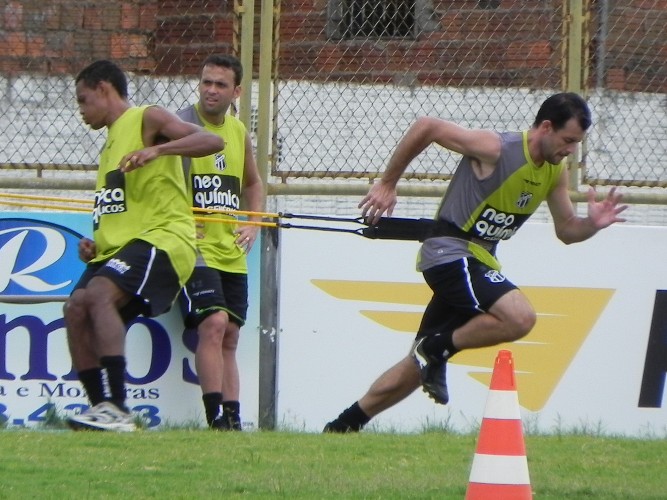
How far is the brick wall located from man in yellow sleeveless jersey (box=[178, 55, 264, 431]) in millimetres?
707

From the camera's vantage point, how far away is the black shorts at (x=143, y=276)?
7.68 meters

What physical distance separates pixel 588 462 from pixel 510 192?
154 centimetres

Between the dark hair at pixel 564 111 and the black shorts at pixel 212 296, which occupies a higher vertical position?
the dark hair at pixel 564 111

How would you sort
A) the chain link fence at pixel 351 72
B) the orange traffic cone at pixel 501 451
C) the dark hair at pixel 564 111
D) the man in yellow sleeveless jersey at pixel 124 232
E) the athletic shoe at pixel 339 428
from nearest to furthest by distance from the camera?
1. the orange traffic cone at pixel 501 451
2. the dark hair at pixel 564 111
3. the man in yellow sleeveless jersey at pixel 124 232
4. the athletic shoe at pixel 339 428
5. the chain link fence at pixel 351 72

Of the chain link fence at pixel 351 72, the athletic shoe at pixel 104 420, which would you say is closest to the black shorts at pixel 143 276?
the athletic shoe at pixel 104 420

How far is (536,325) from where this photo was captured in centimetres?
891

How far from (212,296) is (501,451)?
3.35m

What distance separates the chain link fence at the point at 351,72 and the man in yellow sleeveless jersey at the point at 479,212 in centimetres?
166

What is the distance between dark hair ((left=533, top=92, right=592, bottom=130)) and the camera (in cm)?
738

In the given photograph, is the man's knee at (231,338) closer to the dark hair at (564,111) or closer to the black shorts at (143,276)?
the black shorts at (143,276)

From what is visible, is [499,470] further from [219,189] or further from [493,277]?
[219,189]

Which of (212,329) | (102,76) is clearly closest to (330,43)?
(102,76)

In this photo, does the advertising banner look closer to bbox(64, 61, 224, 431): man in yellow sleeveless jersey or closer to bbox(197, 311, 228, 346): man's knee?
bbox(197, 311, 228, 346): man's knee

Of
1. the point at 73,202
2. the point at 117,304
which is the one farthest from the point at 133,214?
the point at 73,202
